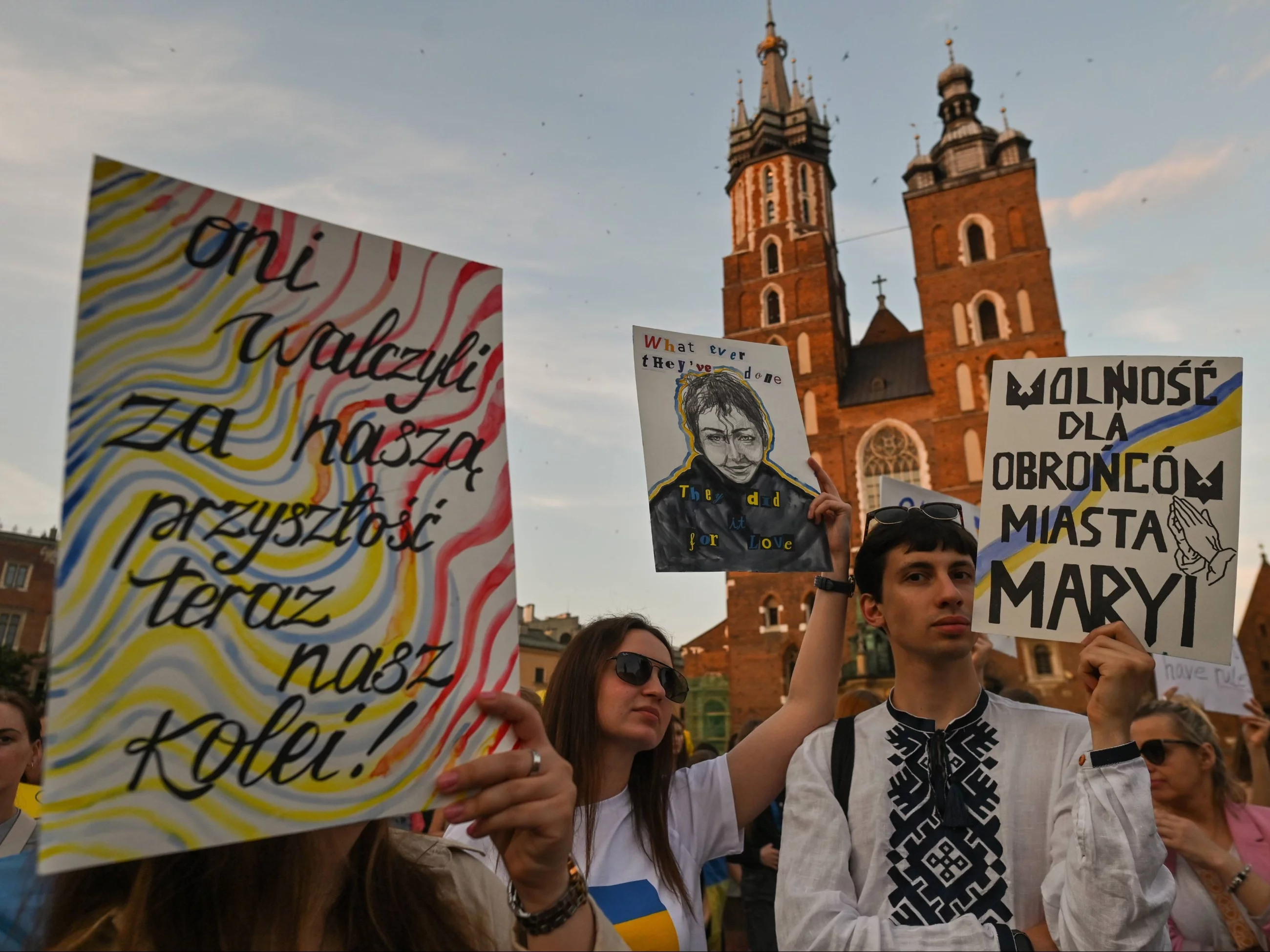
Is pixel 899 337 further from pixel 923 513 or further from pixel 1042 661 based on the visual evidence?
pixel 923 513

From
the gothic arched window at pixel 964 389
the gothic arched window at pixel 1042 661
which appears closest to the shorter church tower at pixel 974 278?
the gothic arched window at pixel 964 389

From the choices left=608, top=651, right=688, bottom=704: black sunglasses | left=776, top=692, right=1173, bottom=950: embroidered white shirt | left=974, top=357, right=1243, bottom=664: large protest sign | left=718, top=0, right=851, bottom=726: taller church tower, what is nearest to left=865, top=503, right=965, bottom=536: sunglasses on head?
left=974, top=357, right=1243, bottom=664: large protest sign

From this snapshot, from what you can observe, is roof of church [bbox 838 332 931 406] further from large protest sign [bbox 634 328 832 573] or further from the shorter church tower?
large protest sign [bbox 634 328 832 573]

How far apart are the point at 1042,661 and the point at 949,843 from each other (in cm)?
2441

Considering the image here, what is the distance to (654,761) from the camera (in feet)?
7.32

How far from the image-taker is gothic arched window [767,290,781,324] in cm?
2962

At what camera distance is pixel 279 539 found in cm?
105

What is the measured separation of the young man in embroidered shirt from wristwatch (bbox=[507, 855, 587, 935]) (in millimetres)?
701

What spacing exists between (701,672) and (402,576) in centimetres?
2821

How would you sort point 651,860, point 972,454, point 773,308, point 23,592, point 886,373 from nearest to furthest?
point 651,860
point 972,454
point 886,373
point 773,308
point 23,592

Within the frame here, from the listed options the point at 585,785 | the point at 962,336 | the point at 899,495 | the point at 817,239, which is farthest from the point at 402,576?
the point at 817,239

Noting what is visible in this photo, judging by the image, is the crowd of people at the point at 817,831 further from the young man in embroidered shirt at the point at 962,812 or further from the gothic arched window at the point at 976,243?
the gothic arched window at the point at 976,243

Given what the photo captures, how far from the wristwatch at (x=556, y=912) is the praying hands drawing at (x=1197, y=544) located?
1.84 m

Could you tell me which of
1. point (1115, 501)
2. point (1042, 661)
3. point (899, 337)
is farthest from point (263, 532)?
point (899, 337)
